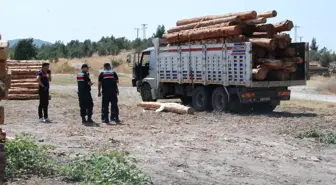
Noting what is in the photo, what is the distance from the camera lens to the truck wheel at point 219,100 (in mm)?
19391

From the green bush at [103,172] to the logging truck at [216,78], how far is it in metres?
10.7

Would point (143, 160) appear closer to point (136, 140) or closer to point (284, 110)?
point (136, 140)

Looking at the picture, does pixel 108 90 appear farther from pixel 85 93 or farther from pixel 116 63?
pixel 116 63

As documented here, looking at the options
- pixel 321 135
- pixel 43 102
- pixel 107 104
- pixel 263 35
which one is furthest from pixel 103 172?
pixel 263 35

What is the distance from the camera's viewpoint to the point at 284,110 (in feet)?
68.6

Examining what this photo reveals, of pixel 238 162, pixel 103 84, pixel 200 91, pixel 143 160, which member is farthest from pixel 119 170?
pixel 200 91

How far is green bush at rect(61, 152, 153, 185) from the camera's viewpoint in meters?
7.25

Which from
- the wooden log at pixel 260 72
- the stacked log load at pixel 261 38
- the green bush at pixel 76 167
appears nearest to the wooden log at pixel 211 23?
the stacked log load at pixel 261 38

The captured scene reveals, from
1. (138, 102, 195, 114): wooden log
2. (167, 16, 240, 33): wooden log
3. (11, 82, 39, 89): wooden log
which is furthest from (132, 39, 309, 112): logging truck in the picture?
(11, 82, 39, 89): wooden log

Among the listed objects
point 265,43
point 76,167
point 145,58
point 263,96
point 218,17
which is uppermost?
point 218,17

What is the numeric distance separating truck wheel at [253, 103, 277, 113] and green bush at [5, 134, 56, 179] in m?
12.8

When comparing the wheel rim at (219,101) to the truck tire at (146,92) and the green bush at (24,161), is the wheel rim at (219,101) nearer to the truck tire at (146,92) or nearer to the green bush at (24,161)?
the truck tire at (146,92)

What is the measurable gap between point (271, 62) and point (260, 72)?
0.46 m

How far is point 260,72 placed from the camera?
59.4ft
